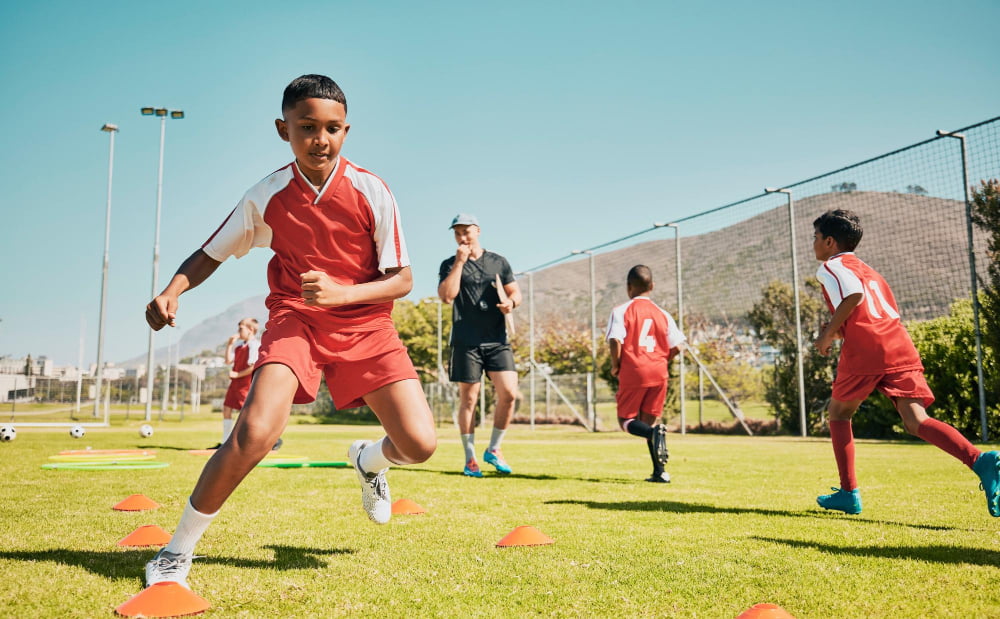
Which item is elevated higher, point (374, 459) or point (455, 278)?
point (455, 278)

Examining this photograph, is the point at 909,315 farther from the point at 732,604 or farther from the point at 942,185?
the point at 732,604

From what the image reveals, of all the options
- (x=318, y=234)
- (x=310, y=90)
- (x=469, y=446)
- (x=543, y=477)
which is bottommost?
(x=543, y=477)

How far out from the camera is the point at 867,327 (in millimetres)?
4730

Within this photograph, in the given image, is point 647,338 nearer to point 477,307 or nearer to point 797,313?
point 477,307

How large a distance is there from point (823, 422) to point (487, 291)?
36.2 feet

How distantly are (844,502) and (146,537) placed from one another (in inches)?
160

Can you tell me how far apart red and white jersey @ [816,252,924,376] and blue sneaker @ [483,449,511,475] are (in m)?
3.51

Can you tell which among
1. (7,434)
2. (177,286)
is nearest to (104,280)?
(7,434)

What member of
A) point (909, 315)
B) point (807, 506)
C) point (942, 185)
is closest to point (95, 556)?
point (807, 506)

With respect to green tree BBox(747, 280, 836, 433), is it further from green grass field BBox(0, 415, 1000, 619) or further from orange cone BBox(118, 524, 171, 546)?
orange cone BBox(118, 524, 171, 546)

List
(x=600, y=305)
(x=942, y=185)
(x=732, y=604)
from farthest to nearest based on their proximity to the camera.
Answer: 1. (x=600, y=305)
2. (x=942, y=185)
3. (x=732, y=604)

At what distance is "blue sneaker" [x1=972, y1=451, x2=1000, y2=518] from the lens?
3.82 meters

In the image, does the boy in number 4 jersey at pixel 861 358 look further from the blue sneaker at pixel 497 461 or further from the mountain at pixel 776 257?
the mountain at pixel 776 257

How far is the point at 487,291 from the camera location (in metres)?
7.74
